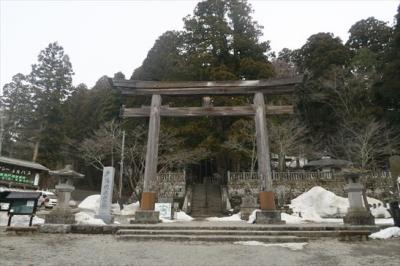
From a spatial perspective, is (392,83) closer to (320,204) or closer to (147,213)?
(320,204)

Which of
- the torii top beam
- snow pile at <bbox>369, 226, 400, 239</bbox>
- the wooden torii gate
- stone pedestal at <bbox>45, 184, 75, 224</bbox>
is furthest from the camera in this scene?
the torii top beam

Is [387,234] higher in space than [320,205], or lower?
lower

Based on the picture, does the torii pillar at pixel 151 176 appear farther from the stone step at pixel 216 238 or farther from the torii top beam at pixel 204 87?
the stone step at pixel 216 238

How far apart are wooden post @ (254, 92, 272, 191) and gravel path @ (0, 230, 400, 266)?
10.5 ft

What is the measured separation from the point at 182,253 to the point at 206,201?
1433cm

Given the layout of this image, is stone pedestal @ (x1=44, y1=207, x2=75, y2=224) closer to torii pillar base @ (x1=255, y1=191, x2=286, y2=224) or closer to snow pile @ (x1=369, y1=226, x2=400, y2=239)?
torii pillar base @ (x1=255, y1=191, x2=286, y2=224)

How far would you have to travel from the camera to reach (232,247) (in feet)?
21.3

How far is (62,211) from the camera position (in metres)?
8.94

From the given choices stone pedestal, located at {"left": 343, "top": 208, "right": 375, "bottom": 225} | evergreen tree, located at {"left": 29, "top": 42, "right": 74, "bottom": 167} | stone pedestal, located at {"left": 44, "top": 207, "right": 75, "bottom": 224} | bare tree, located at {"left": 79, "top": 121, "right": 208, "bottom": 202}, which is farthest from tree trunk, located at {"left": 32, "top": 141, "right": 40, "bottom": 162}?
stone pedestal, located at {"left": 343, "top": 208, "right": 375, "bottom": 225}

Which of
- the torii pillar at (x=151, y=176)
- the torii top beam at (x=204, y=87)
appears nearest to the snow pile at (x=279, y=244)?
the torii pillar at (x=151, y=176)

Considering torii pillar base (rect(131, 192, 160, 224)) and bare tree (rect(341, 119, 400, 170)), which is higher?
bare tree (rect(341, 119, 400, 170))

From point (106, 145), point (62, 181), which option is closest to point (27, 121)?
point (106, 145)

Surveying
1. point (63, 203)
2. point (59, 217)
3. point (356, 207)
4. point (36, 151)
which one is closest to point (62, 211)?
point (59, 217)

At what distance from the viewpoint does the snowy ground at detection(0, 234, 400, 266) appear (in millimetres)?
4988
